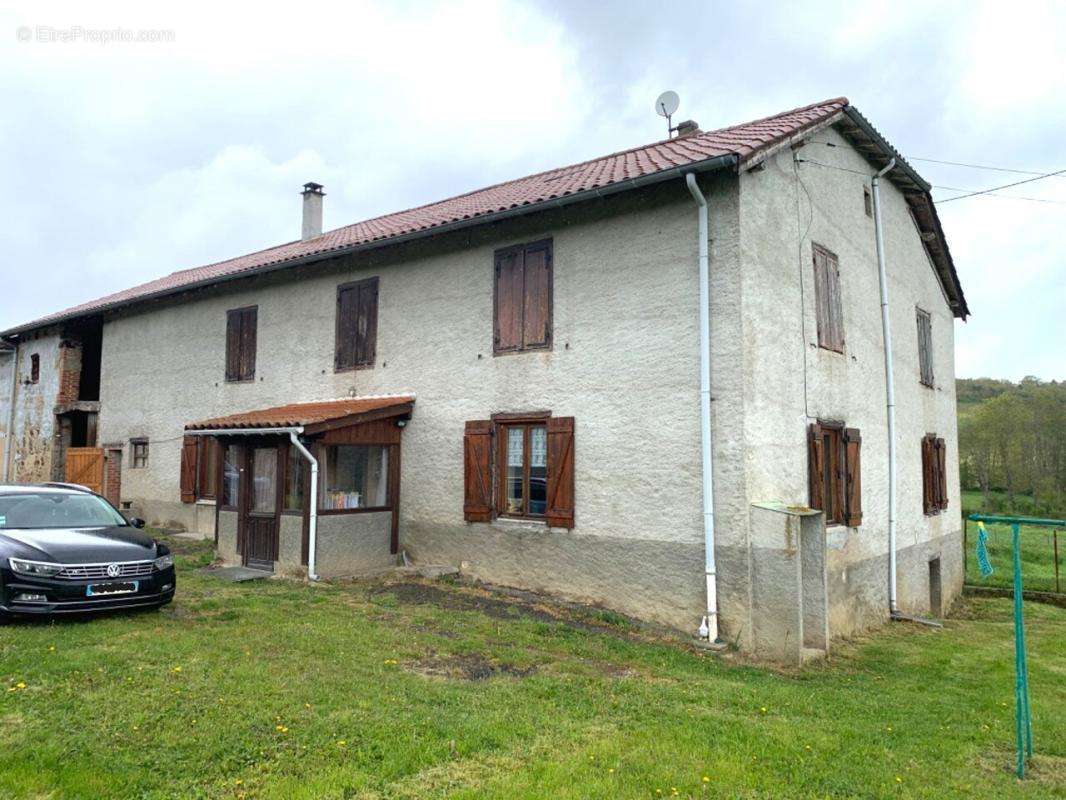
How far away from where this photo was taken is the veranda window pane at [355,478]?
36.5 ft

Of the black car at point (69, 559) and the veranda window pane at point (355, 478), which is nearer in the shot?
the black car at point (69, 559)

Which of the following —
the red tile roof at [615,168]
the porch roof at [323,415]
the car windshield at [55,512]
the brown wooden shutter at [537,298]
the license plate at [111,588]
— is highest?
the red tile roof at [615,168]

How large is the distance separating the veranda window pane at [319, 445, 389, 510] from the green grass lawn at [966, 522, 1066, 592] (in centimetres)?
1453

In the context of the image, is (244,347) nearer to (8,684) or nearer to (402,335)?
(402,335)

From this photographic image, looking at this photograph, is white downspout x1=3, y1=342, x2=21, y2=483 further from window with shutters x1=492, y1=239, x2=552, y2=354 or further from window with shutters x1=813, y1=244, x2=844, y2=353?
window with shutters x1=813, y1=244, x2=844, y2=353

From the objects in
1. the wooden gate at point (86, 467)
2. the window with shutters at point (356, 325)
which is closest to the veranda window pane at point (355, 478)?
the window with shutters at point (356, 325)

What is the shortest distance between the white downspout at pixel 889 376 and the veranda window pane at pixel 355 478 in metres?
8.23

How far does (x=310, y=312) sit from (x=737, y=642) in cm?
959

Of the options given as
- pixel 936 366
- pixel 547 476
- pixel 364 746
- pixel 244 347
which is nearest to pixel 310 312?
pixel 244 347

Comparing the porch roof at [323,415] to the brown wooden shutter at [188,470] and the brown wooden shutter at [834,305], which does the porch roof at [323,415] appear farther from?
the brown wooden shutter at [834,305]

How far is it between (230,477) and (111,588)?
16.7 feet

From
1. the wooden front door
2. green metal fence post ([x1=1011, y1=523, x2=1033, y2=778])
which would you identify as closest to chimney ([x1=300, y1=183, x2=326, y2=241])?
the wooden front door

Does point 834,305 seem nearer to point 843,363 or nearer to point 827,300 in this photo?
point 827,300

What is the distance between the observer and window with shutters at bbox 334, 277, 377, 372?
12586 mm
